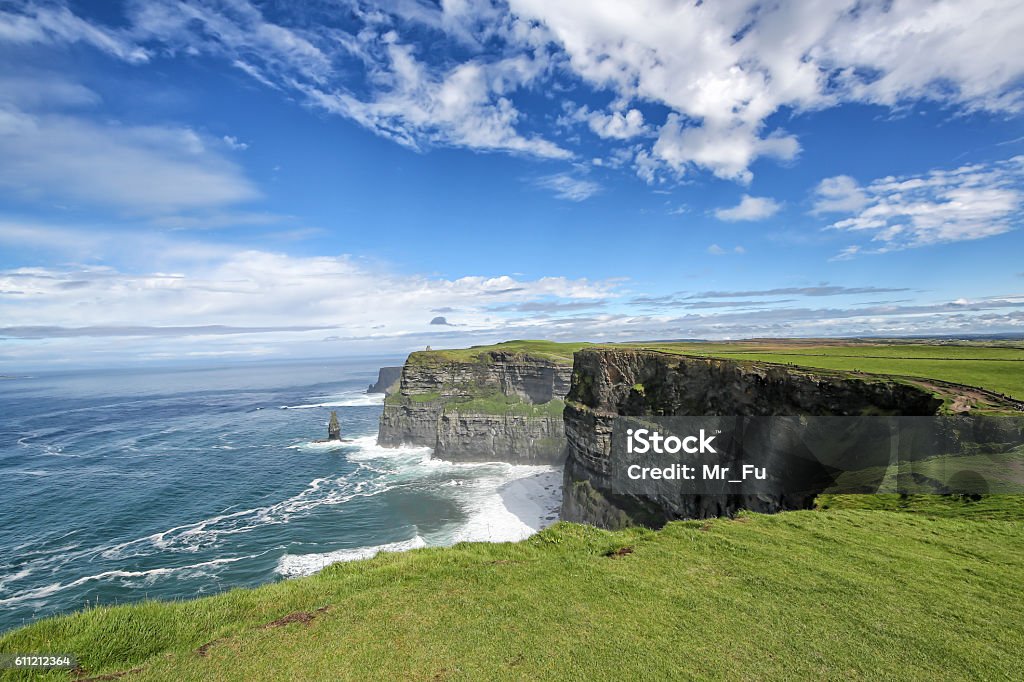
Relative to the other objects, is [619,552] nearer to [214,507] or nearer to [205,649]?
[205,649]

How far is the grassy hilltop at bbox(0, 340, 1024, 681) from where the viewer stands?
8.40m

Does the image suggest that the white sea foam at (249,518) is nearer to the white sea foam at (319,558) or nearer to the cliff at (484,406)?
the white sea foam at (319,558)

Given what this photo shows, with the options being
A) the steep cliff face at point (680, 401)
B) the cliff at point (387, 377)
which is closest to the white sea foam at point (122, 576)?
the steep cliff face at point (680, 401)

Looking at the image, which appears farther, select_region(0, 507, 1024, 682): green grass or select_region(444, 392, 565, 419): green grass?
select_region(444, 392, 565, 419): green grass

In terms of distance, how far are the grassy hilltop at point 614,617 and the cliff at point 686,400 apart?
403 inches

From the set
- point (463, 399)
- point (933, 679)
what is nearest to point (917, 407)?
point (933, 679)

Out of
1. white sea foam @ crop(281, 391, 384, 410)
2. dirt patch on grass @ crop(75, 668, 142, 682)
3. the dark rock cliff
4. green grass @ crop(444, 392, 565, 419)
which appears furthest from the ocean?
white sea foam @ crop(281, 391, 384, 410)

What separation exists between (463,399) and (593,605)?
71429 mm

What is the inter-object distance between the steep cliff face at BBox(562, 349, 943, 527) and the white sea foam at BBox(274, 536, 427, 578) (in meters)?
17.5

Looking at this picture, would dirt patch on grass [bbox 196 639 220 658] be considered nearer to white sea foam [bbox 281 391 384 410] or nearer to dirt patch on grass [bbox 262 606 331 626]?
dirt patch on grass [bbox 262 606 331 626]

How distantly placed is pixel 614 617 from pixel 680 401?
29.8 metres

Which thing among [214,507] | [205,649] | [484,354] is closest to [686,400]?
[205,649]

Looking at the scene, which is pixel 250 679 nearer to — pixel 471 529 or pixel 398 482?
pixel 471 529

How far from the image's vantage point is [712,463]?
34.1 m
